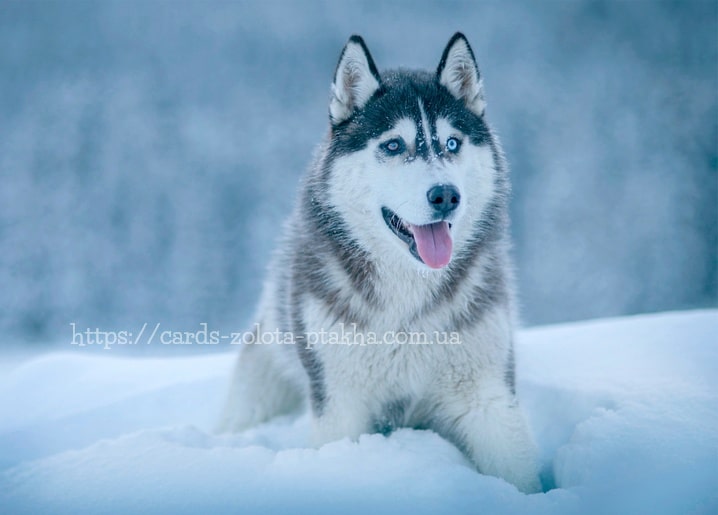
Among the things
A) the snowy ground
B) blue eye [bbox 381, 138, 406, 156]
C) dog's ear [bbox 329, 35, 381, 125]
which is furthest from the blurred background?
blue eye [bbox 381, 138, 406, 156]

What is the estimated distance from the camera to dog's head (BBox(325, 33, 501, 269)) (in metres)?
2.00

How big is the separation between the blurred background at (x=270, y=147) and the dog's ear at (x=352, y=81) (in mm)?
9446

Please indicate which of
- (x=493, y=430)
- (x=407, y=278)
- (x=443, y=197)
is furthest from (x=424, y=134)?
(x=493, y=430)

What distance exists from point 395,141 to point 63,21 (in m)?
14.4

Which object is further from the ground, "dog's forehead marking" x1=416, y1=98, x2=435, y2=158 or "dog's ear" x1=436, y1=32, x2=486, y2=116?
"dog's ear" x1=436, y1=32, x2=486, y2=116

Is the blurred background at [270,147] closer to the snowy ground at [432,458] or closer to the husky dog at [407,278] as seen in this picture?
the snowy ground at [432,458]

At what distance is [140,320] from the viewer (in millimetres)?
12414

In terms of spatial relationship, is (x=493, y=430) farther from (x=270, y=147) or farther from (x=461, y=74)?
(x=270, y=147)

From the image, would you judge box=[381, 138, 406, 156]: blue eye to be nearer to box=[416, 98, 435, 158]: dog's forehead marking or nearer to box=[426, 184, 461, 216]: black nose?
box=[416, 98, 435, 158]: dog's forehead marking

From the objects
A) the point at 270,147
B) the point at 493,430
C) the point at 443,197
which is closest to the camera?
the point at 443,197

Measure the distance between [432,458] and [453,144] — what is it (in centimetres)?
122

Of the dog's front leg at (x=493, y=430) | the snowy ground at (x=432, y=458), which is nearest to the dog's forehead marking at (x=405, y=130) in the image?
the dog's front leg at (x=493, y=430)

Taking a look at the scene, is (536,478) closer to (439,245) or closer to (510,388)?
(510,388)

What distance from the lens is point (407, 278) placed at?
222 cm
